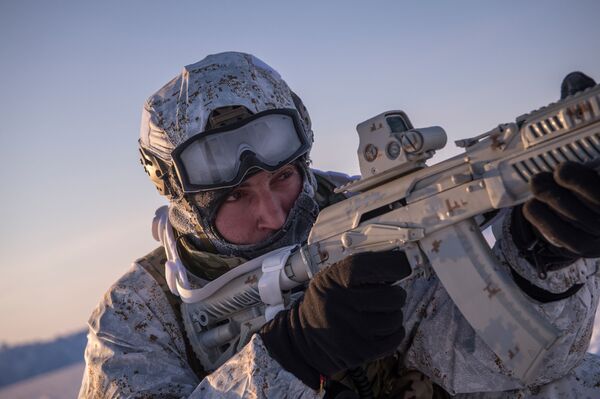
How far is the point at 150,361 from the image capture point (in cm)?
348

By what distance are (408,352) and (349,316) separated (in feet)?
2.77

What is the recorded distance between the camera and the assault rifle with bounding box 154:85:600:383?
255 cm

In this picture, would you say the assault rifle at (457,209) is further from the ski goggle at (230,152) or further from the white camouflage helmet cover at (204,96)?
the white camouflage helmet cover at (204,96)

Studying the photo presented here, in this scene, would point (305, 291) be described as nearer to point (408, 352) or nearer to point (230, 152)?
point (408, 352)

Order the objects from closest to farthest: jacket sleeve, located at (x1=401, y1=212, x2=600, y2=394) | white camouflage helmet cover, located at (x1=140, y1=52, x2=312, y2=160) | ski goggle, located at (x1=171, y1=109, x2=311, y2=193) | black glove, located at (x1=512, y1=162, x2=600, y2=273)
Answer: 1. black glove, located at (x1=512, y1=162, x2=600, y2=273)
2. jacket sleeve, located at (x1=401, y1=212, x2=600, y2=394)
3. ski goggle, located at (x1=171, y1=109, x2=311, y2=193)
4. white camouflage helmet cover, located at (x1=140, y1=52, x2=312, y2=160)

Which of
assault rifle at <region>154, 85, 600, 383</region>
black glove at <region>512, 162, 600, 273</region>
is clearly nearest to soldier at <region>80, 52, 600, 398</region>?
black glove at <region>512, 162, 600, 273</region>

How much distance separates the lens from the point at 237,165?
354 cm

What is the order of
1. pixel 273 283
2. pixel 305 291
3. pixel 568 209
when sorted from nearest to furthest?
pixel 568 209, pixel 305 291, pixel 273 283

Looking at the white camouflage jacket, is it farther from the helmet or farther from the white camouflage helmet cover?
the white camouflage helmet cover

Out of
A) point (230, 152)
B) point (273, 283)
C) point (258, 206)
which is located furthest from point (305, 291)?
point (230, 152)

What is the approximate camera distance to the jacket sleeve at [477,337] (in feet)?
9.55

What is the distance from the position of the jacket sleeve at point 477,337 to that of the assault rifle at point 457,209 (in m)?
0.13

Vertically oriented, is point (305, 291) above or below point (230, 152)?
below

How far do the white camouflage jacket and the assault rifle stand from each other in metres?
0.16
